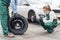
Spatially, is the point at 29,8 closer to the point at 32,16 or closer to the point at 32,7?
the point at 32,7

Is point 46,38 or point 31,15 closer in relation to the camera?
point 46,38

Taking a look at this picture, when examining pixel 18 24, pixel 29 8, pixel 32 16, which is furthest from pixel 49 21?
pixel 29 8

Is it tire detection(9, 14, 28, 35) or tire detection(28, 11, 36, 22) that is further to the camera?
tire detection(28, 11, 36, 22)

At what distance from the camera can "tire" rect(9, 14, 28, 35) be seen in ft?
29.0

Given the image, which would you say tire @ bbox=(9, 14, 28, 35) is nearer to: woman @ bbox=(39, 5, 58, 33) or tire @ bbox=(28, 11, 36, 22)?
woman @ bbox=(39, 5, 58, 33)

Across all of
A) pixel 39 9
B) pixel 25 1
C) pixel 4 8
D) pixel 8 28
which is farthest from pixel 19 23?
pixel 25 1

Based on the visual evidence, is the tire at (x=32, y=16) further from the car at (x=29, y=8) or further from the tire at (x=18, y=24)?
the tire at (x=18, y=24)

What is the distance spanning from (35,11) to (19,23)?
3090 mm

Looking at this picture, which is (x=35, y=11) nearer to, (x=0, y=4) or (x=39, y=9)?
(x=39, y=9)

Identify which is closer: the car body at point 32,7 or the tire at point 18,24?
the tire at point 18,24

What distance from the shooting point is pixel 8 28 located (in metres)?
8.81

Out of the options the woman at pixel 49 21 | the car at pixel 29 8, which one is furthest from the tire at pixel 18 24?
the car at pixel 29 8

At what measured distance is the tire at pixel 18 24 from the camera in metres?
8.83

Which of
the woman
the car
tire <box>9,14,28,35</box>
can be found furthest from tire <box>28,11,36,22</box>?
tire <box>9,14,28,35</box>
